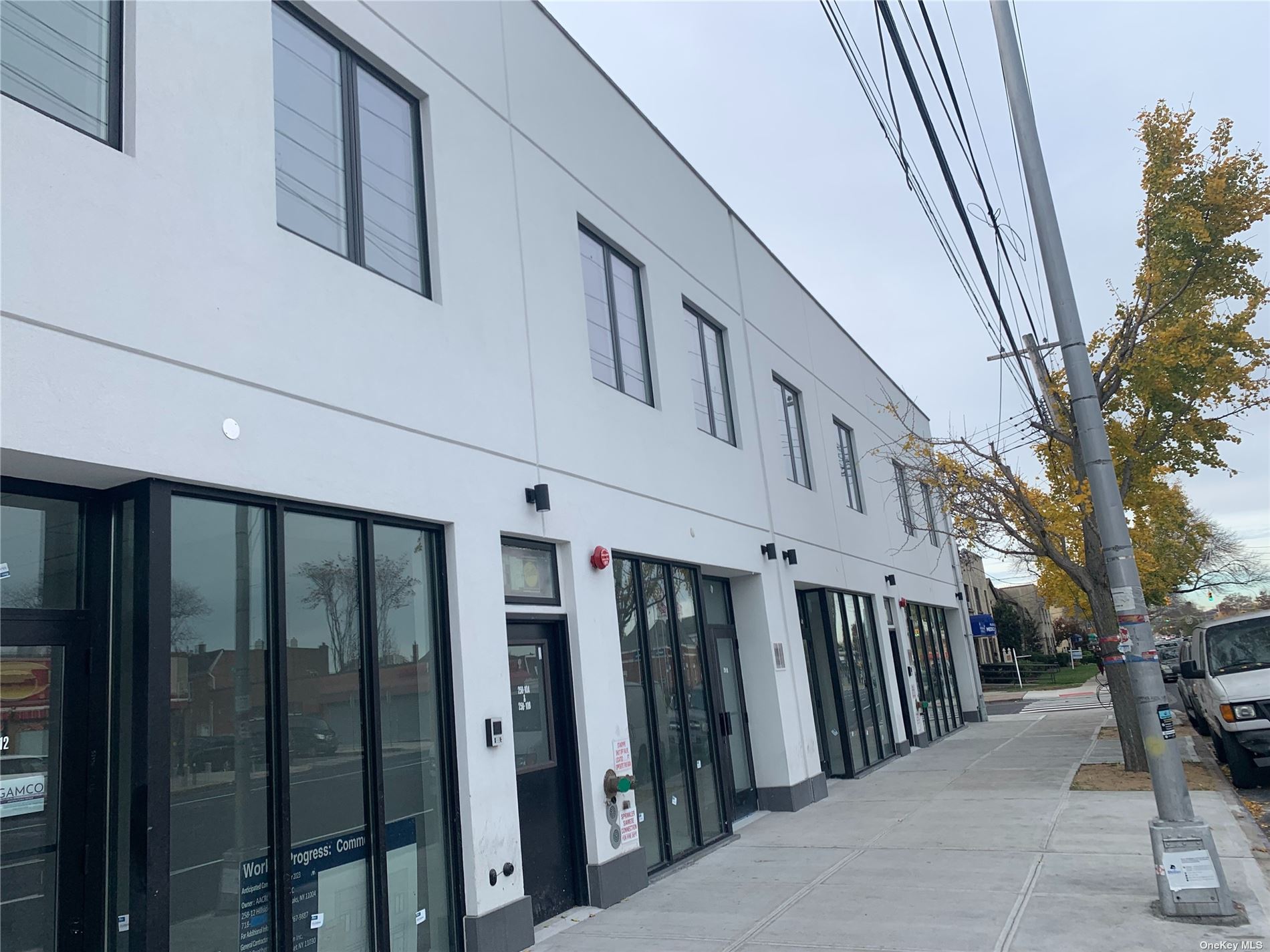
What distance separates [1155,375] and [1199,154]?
2824 mm

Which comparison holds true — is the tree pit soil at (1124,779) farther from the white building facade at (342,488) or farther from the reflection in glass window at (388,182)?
the reflection in glass window at (388,182)

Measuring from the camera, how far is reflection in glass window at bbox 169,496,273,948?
177 inches

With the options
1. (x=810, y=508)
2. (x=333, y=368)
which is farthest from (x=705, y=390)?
(x=333, y=368)

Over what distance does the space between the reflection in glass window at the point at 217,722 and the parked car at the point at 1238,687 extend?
33.8 feet

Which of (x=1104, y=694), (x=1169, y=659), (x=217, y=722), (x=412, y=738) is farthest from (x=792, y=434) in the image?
A: (x=1169, y=659)

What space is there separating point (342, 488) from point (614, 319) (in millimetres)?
4728

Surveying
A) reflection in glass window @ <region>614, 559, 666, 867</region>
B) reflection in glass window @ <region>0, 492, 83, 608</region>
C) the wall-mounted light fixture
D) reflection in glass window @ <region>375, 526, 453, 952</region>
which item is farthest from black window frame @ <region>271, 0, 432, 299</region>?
reflection in glass window @ <region>614, 559, 666, 867</region>

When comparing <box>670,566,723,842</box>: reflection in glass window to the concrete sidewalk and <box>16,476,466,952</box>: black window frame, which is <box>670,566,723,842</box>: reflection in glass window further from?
<box>16,476,466,952</box>: black window frame

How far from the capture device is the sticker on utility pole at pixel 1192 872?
574 centimetres

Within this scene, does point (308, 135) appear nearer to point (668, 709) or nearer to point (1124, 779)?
point (668, 709)

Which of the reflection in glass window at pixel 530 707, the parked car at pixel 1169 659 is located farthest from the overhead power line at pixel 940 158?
the parked car at pixel 1169 659

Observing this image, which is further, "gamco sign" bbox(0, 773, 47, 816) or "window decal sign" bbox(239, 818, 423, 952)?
"window decal sign" bbox(239, 818, 423, 952)

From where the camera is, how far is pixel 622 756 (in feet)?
26.1

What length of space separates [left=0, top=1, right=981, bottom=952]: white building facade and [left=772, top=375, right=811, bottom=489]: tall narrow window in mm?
3490
